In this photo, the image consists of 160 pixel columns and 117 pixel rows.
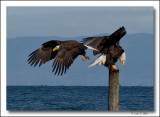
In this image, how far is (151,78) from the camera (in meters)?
10.1

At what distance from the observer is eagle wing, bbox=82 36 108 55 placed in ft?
33.2

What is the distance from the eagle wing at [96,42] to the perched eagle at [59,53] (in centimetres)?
9

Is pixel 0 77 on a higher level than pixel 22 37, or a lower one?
lower

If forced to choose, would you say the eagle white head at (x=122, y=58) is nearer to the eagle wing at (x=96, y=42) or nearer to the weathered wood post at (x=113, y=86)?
the eagle wing at (x=96, y=42)

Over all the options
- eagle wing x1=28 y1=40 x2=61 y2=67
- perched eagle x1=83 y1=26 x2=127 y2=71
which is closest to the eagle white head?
perched eagle x1=83 y1=26 x2=127 y2=71

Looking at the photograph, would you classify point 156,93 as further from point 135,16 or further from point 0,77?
point 0,77

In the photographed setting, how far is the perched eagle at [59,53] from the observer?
10219 mm

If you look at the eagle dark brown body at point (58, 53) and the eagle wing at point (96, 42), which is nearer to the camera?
the eagle wing at point (96, 42)

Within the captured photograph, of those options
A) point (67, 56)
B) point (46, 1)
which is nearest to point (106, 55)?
point (67, 56)

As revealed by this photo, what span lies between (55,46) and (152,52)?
178cm

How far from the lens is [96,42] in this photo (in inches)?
404

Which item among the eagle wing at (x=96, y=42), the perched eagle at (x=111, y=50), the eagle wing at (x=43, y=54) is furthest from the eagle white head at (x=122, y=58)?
the eagle wing at (x=43, y=54)

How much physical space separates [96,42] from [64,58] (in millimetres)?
597

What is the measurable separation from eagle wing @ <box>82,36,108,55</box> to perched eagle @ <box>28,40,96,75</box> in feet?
0.29
